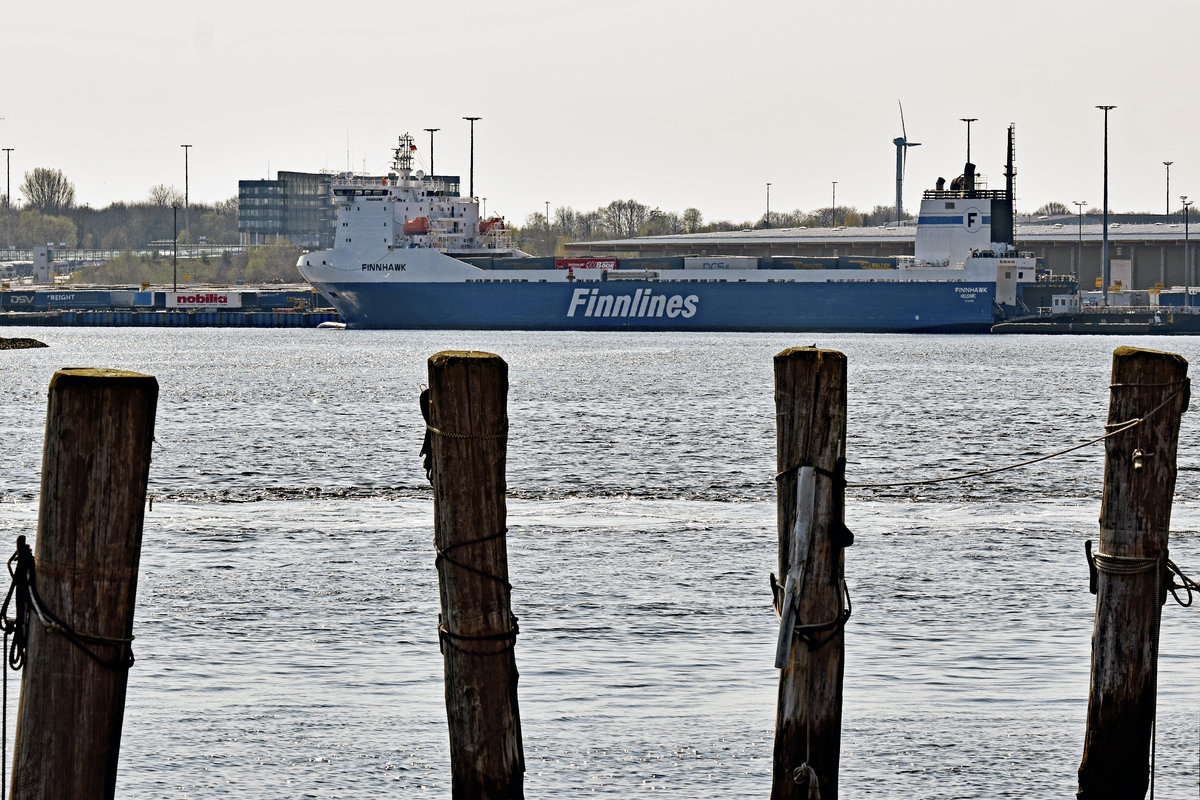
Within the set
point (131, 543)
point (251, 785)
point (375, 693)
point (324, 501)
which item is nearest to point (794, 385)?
point (131, 543)

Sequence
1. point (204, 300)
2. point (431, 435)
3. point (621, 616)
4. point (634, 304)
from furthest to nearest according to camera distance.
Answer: point (204, 300) → point (634, 304) → point (621, 616) → point (431, 435)

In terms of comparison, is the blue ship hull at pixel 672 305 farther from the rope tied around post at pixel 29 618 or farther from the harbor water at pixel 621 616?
the rope tied around post at pixel 29 618

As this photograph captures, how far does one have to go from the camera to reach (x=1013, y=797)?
8.08 m

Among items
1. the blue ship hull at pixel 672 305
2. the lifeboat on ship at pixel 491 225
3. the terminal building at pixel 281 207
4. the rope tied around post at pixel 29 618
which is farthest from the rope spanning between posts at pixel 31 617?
the terminal building at pixel 281 207

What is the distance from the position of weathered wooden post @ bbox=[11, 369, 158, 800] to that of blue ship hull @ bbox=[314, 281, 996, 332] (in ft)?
244

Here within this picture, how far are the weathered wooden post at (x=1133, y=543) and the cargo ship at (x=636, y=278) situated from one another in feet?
238

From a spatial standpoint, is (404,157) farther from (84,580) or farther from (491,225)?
(84,580)

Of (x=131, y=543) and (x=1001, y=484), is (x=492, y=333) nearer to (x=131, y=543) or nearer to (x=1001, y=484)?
(x=1001, y=484)

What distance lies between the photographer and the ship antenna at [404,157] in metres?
86.2

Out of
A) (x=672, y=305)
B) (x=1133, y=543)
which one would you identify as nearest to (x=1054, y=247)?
(x=672, y=305)

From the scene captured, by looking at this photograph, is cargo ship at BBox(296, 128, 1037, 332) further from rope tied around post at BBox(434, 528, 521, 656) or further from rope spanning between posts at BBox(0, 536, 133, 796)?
rope spanning between posts at BBox(0, 536, 133, 796)

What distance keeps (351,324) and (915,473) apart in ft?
230

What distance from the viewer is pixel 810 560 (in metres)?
6.51

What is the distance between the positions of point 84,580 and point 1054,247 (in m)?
106
